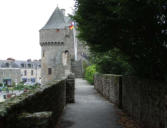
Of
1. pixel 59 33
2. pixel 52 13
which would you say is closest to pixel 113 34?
pixel 59 33

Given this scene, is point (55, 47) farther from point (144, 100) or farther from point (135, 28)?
point (135, 28)

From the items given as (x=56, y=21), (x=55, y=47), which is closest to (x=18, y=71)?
(x=55, y=47)

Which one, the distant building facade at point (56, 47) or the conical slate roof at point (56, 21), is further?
the conical slate roof at point (56, 21)

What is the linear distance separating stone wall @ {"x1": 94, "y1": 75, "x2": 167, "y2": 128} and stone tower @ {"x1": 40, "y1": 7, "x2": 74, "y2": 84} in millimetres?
28216

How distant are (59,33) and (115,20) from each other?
109ft

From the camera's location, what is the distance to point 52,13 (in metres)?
41.3

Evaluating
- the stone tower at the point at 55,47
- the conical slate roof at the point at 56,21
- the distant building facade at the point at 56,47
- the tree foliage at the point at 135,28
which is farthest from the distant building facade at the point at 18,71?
the tree foliage at the point at 135,28

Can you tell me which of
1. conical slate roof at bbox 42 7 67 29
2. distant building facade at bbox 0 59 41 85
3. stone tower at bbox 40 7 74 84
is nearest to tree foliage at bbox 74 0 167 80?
stone tower at bbox 40 7 74 84

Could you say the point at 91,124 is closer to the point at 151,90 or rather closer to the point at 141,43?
the point at 151,90

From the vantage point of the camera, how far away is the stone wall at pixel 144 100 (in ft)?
17.2

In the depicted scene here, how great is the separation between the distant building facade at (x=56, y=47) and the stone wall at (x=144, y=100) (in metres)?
28.1

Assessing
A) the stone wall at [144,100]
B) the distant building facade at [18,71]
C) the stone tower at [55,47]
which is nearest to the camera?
the stone wall at [144,100]

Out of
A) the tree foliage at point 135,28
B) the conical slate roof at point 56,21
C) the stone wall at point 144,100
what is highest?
the conical slate roof at point 56,21

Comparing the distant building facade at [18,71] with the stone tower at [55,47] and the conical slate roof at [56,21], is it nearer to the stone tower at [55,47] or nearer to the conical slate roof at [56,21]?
the stone tower at [55,47]
